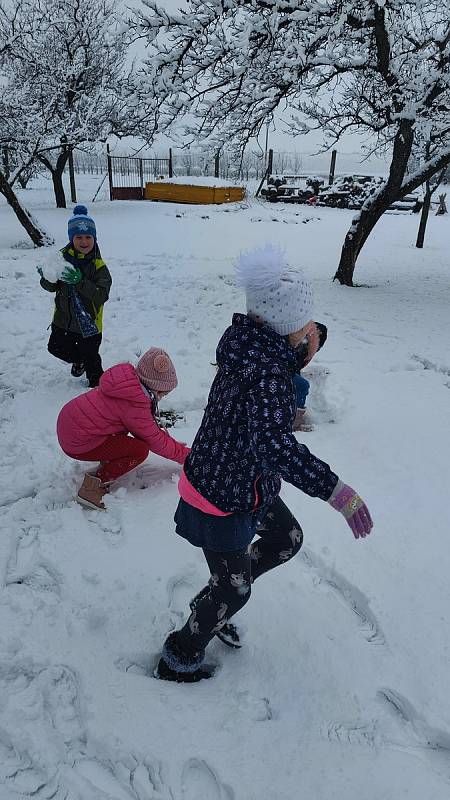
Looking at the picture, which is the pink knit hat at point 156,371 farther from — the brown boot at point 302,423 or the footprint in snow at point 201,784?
the footprint in snow at point 201,784

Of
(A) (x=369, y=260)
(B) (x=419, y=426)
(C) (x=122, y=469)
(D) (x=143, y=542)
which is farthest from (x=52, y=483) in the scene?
(A) (x=369, y=260)

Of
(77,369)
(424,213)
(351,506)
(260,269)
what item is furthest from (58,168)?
(351,506)

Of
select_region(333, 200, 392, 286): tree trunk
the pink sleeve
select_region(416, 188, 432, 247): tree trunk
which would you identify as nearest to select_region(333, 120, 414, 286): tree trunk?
select_region(333, 200, 392, 286): tree trunk

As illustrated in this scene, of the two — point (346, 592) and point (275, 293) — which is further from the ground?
point (275, 293)

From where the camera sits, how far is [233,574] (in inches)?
72.2

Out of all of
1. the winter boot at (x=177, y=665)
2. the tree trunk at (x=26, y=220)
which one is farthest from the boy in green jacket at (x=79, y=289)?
the tree trunk at (x=26, y=220)

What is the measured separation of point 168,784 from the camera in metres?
1.68

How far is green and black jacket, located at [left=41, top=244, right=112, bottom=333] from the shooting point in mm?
4301

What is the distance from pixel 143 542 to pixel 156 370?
37.2 inches

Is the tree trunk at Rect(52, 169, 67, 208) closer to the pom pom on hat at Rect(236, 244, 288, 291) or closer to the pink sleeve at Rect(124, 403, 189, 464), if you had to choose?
the pink sleeve at Rect(124, 403, 189, 464)

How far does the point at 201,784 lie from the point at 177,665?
1.30 ft

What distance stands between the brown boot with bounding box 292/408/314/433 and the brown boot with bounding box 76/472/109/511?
5.27 feet

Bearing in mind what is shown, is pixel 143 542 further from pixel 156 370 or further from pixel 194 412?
pixel 194 412

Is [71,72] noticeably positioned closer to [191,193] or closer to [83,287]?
[191,193]
